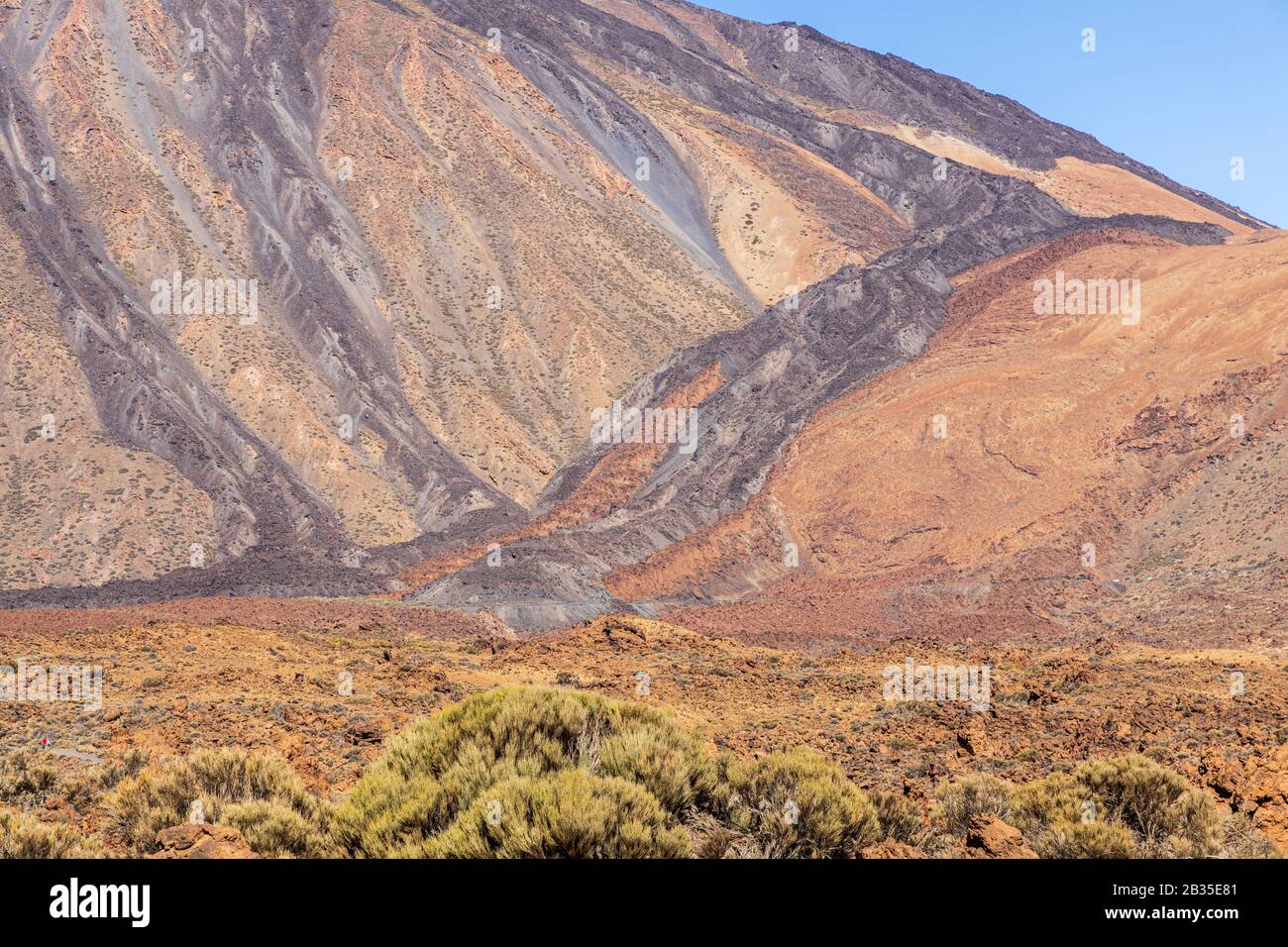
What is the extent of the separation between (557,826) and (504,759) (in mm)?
2001

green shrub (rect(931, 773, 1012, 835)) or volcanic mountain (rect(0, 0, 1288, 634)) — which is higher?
volcanic mountain (rect(0, 0, 1288, 634))

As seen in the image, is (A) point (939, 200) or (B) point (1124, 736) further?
(A) point (939, 200)

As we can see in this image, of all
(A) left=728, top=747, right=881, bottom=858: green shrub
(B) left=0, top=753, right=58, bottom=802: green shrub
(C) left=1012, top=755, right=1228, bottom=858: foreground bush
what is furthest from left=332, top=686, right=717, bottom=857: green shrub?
(B) left=0, top=753, right=58, bottom=802: green shrub

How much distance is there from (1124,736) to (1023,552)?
1070 inches

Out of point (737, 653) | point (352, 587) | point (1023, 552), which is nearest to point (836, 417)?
point (1023, 552)

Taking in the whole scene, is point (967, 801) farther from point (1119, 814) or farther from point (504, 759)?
point (504, 759)

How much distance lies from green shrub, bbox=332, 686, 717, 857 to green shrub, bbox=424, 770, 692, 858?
0.49m

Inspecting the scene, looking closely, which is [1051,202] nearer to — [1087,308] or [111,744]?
[1087,308]

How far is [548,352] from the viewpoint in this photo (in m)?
72.9

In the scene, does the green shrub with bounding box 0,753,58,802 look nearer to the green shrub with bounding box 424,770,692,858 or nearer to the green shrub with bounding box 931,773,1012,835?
the green shrub with bounding box 424,770,692,858

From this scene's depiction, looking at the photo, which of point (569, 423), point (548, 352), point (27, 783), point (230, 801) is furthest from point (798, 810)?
point (548, 352)

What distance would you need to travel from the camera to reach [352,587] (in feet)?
153

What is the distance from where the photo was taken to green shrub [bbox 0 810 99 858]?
8211 millimetres
